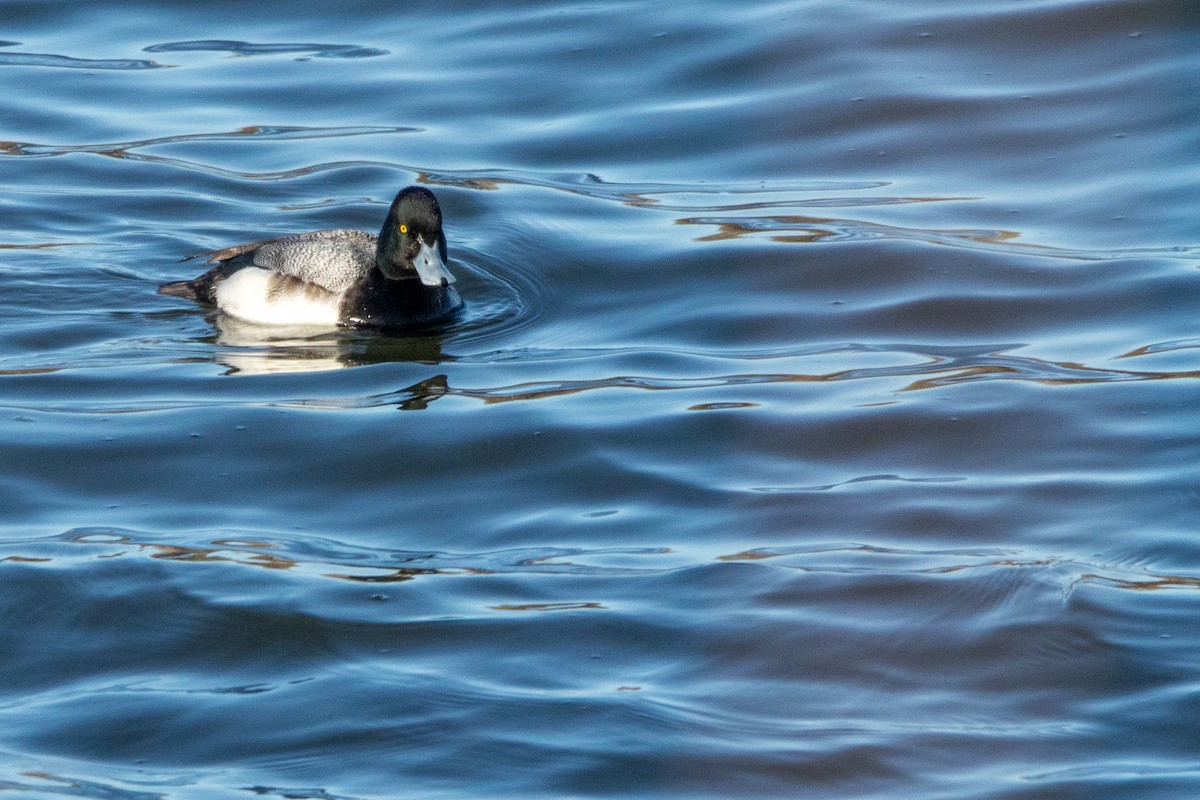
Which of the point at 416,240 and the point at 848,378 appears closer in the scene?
the point at 848,378

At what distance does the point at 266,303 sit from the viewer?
9.68 metres

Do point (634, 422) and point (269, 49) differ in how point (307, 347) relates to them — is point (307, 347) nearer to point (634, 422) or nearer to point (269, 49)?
point (634, 422)

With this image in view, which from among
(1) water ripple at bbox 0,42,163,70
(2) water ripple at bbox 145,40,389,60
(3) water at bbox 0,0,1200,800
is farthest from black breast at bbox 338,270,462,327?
(1) water ripple at bbox 0,42,163,70

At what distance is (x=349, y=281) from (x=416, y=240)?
0.46 metres

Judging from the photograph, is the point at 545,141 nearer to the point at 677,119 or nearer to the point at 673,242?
the point at 677,119

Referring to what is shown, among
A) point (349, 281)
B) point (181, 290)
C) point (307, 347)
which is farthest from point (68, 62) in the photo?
point (307, 347)

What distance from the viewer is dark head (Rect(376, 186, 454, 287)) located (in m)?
9.61

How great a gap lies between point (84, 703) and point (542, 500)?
2194 millimetres

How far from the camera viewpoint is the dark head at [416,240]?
9.61m

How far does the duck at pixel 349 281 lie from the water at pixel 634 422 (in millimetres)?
240

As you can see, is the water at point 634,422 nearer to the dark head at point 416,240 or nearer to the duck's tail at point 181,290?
the duck's tail at point 181,290

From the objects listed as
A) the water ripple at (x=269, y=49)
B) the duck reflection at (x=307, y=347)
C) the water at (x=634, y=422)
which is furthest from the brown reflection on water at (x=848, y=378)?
the water ripple at (x=269, y=49)

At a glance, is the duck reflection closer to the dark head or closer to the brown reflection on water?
the dark head

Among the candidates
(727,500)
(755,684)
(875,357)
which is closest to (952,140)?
(875,357)
